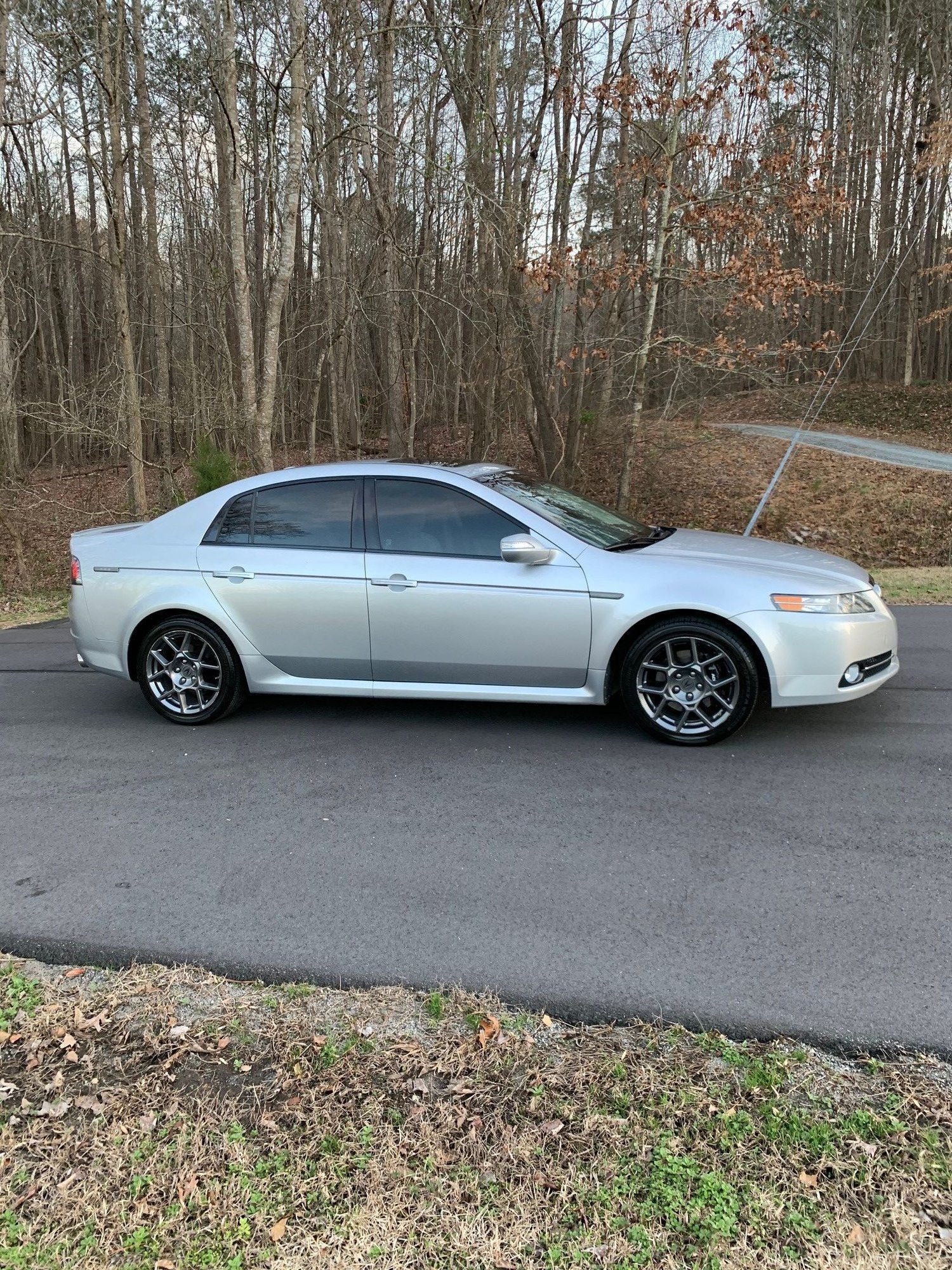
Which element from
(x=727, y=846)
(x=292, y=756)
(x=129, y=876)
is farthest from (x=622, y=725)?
(x=129, y=876)

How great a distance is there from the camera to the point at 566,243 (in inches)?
502

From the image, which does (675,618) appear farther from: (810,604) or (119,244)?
(119,244)

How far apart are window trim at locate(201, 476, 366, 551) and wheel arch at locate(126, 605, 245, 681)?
447 millimetres

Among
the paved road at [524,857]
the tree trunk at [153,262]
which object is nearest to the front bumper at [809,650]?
the paved road at [524,857]

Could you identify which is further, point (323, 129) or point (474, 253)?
point (323, 129)

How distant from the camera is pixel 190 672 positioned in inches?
221

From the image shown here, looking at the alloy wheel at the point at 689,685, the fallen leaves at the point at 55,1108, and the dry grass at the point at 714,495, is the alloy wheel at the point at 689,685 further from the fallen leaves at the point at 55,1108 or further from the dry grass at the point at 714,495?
the dry grass at the point at 714,495

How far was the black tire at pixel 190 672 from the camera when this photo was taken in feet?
18.2

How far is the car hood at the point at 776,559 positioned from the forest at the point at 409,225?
700cm

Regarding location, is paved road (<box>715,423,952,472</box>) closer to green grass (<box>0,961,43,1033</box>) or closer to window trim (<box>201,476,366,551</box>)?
window trim (<box>201,476,366,551</box>)

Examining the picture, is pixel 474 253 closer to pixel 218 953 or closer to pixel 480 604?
pixel 480 604

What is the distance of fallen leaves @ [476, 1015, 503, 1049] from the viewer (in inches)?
101

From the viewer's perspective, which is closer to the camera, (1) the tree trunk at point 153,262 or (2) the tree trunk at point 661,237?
(2) the tree trunk at point 661,237

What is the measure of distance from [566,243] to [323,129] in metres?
6.87
